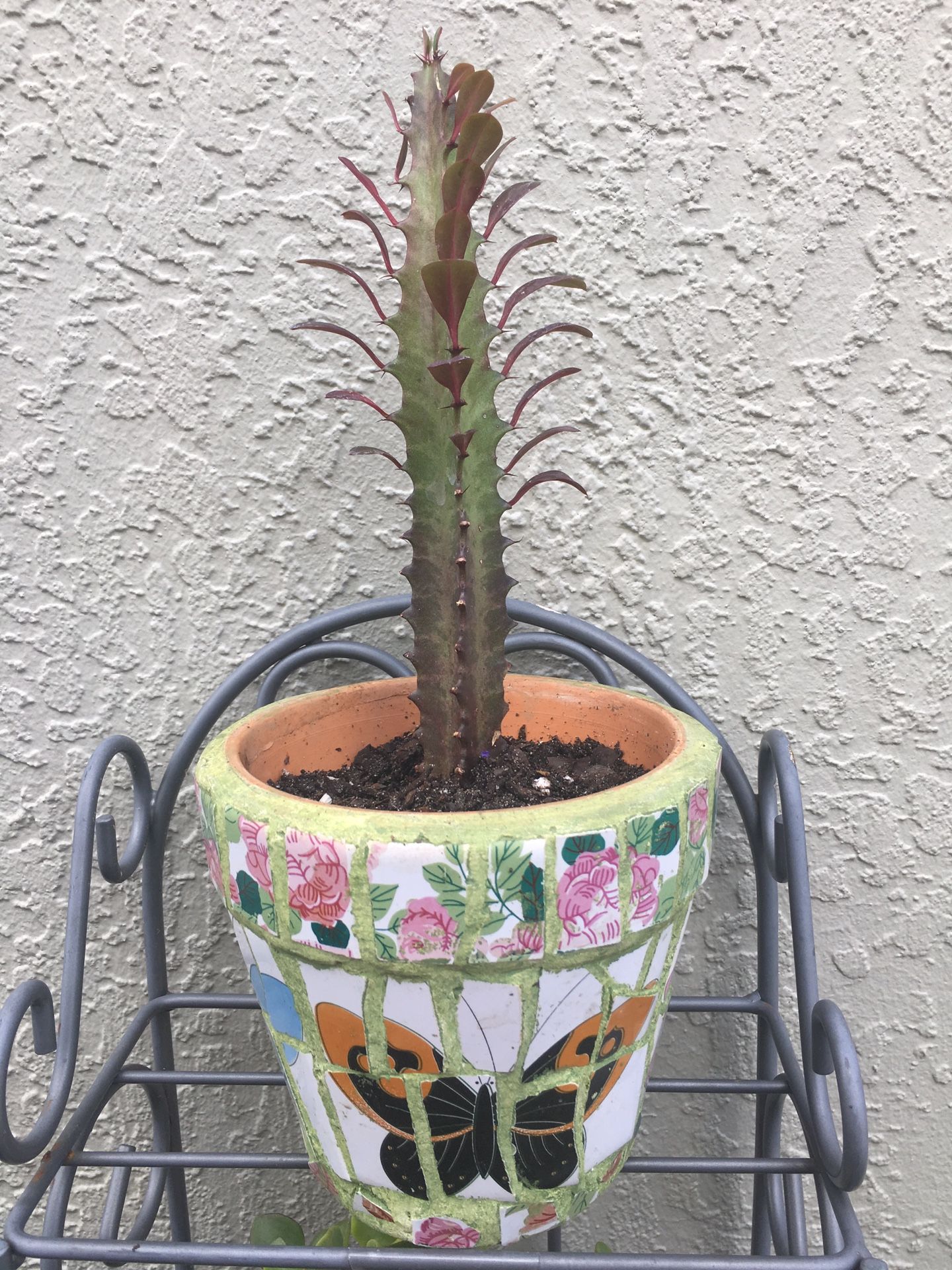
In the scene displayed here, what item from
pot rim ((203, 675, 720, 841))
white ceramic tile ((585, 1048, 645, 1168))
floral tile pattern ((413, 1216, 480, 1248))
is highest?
pot rim ((203, 675, 720, 841))

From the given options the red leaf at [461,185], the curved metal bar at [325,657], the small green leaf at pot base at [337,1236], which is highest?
the red leaf at [461,185]

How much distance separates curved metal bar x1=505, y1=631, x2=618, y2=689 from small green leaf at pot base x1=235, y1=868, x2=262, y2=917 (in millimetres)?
356

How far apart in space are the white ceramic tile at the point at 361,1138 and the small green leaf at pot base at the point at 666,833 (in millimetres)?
247

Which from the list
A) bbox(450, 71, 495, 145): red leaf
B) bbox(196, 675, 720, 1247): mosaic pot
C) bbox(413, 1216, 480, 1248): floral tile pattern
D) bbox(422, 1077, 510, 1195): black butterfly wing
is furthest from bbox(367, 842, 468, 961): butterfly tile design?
bbox(450, 71, 495, 145): red leaf

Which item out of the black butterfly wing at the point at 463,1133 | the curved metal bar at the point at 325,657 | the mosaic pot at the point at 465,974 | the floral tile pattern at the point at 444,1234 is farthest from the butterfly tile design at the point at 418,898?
the curved metal bar at the point at 325,657

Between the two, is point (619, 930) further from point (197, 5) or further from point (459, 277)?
point (197, 5)

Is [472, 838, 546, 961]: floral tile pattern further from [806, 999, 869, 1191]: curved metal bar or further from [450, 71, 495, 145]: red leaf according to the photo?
[450, 71, 495, 145]: red leaf

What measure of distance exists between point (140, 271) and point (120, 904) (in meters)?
0.60

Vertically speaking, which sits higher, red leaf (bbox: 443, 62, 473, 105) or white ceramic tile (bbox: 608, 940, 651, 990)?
red leaf (bbox: 443, 62, 473, 105)

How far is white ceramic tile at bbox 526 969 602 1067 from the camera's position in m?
0.50

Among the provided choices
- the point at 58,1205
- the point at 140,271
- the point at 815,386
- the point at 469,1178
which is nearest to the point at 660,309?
the point at 815,386

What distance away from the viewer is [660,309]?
2.56 ft

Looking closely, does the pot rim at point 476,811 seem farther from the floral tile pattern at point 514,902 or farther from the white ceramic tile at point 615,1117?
the white ceramic tile at point 615,1117

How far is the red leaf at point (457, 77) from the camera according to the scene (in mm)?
563
